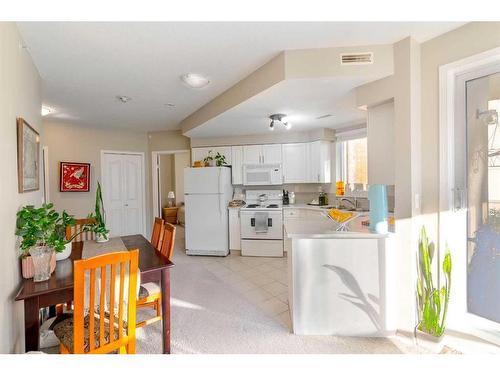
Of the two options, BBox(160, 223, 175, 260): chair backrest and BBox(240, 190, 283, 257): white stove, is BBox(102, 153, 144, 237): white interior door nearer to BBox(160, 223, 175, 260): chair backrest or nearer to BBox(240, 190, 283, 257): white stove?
BBox(240, 190, 283, 257): white stove

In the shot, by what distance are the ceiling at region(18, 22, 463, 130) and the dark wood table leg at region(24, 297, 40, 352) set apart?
1718 millimetres

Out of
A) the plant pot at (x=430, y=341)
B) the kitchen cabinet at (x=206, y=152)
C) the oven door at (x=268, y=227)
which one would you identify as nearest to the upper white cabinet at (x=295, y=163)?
the oven door at (x=268, y=227)

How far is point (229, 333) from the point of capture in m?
2.10

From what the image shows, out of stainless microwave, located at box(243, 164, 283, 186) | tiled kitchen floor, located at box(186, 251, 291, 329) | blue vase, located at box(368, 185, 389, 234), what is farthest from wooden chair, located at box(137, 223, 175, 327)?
stainless microwave, located at box(243, 164, 283, 186)

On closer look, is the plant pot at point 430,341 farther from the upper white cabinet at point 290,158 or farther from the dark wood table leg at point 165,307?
the upper white cabinet at point 290,158

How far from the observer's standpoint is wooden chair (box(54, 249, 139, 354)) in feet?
4.21

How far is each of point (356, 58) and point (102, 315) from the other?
2.47 m

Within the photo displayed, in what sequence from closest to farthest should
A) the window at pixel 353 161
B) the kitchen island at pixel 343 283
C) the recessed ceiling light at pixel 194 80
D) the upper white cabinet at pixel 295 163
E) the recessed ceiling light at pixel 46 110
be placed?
the kitchen island at pixel 343 283 < the recessed ceiling light at pixel 194 80 < the recessed ceiling light at pixel 46 110 < the window at pixel 353 161 < the upper white cabinet at pixel 295 163

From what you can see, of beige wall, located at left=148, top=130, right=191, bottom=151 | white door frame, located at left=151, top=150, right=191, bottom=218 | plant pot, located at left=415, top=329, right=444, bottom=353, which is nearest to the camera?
plant pot, located at left=415, top=329, right=444, bottom=353

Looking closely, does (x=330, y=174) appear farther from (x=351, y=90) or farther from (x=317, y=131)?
(x=351, y=90)

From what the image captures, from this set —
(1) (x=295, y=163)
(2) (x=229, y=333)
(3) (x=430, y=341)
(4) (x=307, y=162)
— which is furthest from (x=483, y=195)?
(1) (x=295, y=163)

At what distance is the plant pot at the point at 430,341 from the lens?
71.0 inches

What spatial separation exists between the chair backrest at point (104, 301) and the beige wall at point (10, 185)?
328 mm
